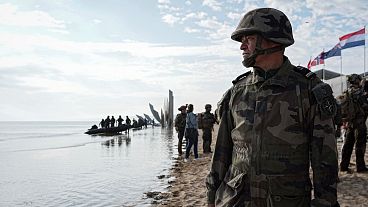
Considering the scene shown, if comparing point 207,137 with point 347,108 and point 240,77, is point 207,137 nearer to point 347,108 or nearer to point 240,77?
point 347,108

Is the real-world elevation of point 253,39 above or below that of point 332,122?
above

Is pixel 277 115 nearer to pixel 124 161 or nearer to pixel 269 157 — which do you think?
pixel 269 157

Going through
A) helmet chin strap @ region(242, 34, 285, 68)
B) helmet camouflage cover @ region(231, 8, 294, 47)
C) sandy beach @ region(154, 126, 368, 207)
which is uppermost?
helmet camouflage cover @ region(231, 8, 294, 47)

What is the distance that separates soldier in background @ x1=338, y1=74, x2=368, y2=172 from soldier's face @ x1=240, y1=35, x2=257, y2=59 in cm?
644

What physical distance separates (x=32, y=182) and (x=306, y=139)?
12623 mm

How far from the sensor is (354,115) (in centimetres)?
832

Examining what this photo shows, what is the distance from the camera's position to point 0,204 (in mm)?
9734

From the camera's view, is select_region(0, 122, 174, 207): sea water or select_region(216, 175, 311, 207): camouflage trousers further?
select_region(0, 122, 174, 207): sea water

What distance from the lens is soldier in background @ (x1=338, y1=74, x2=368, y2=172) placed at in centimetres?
823

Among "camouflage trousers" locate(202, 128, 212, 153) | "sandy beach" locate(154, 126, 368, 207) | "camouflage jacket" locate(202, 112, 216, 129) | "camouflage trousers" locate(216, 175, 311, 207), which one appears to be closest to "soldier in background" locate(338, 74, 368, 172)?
"sandy beach" locate(154, 126, 368, 207)

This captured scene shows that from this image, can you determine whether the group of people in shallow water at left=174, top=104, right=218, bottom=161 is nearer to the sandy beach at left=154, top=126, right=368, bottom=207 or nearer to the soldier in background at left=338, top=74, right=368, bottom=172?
the sandy beach at left=154, top=126, right=368, bottom=207

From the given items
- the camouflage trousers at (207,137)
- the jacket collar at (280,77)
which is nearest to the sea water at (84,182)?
the camouflage trousers at (207,137)

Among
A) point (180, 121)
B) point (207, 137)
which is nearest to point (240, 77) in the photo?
point (180, 121)

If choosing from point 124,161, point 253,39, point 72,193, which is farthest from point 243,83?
point 124,161
